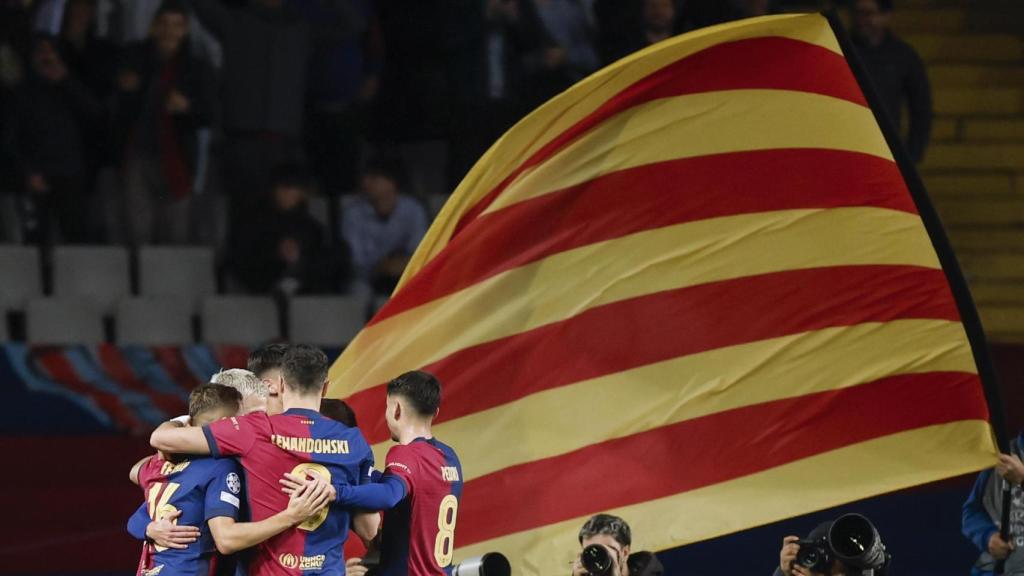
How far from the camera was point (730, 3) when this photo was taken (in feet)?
43.3

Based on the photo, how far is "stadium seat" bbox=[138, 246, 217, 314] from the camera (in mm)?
12883

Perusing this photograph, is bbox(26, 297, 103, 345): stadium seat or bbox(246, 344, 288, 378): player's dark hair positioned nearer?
bbox(246, 344, 288, 378): player's dark hair

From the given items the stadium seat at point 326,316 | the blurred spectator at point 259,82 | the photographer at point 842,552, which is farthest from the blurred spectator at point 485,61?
the photographer at point 842,552

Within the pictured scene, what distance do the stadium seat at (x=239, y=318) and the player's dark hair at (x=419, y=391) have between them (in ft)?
19.0

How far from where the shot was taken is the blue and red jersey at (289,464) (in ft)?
20.8

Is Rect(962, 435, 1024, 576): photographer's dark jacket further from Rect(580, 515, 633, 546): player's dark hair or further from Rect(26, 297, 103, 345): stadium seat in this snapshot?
Rect(26, 297, 103, 345): stadium seat

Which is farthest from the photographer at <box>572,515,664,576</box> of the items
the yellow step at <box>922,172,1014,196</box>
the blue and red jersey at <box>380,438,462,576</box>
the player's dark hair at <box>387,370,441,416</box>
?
the yellow step at <box>922,172,1014,196</box>

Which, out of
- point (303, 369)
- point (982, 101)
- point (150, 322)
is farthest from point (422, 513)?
point (982, 101)

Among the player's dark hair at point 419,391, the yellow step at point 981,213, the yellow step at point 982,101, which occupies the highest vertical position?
the yellow step at point 982,101

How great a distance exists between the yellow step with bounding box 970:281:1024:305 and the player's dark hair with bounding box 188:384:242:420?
8.28 m

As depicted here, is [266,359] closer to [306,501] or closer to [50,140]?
[306,501]

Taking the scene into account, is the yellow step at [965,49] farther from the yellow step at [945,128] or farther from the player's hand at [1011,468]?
the player's hand at [1011,468]

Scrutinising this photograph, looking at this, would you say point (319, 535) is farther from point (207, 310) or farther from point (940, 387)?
point (207, 310)

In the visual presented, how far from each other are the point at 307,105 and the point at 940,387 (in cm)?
651
